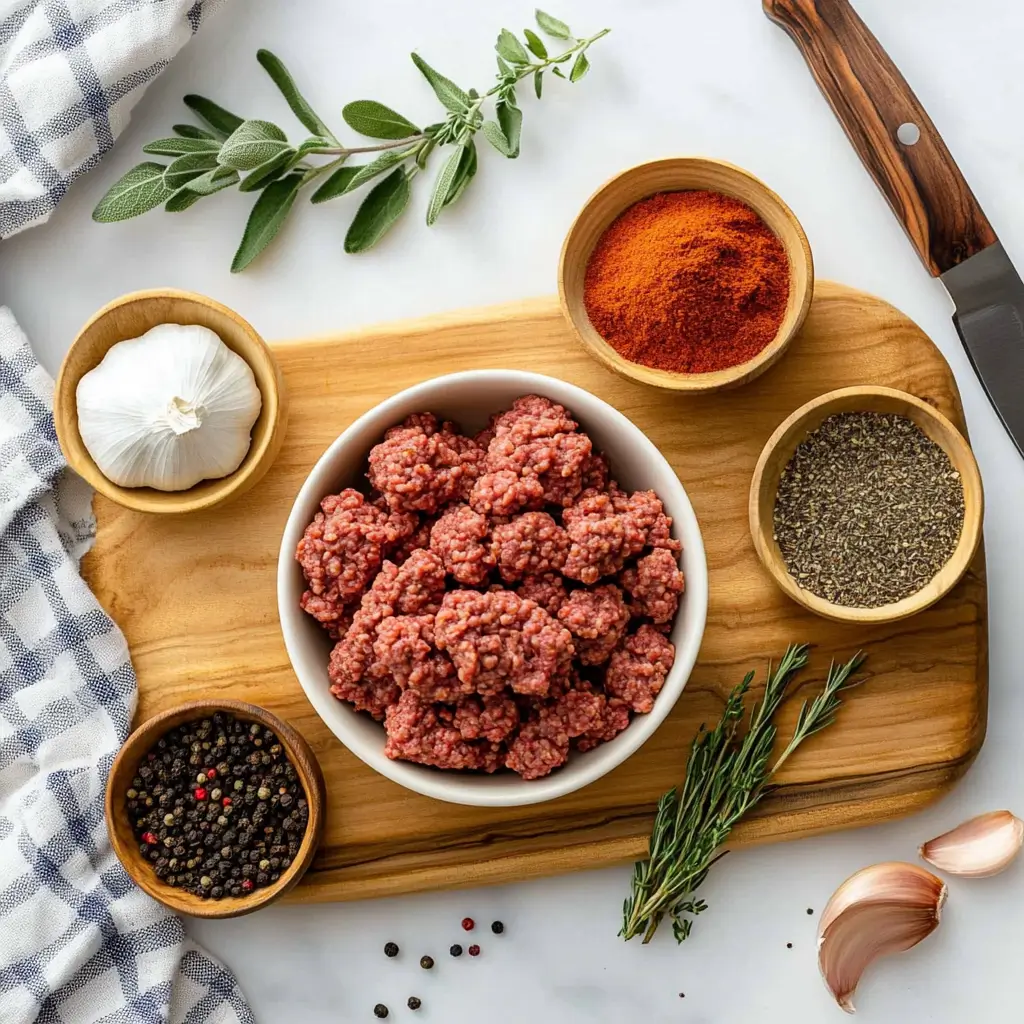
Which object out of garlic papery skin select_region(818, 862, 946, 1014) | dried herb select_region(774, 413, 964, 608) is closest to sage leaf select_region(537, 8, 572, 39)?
dried herb select_region(774, 413, 964, 608)

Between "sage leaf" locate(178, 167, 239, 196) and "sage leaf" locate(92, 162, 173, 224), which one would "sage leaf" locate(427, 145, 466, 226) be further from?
"sage leaf" locate(92, 162, 173, 224)

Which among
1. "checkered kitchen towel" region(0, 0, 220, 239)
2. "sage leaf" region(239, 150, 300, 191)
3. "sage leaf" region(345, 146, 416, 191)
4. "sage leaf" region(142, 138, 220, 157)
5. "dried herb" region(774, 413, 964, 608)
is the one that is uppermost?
"checkered kitchen towel" region(0, 0, 220, 239)

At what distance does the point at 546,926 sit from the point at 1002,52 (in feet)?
8.09

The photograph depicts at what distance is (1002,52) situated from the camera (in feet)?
8.54

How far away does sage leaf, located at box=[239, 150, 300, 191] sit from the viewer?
2429mm

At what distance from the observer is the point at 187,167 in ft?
7.88

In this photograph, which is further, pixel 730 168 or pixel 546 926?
pixel 546 926

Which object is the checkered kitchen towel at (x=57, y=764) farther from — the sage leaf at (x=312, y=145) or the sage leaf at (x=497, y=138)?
the sage leaf at (x=497, y=138)

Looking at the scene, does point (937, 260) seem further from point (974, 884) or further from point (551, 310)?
point (974, 884)

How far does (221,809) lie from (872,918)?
154 centimetres

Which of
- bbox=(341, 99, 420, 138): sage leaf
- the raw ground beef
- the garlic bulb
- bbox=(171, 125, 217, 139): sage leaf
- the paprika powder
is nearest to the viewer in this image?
the raw ground beef

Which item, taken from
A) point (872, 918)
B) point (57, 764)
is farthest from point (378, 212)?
point (872, 918)

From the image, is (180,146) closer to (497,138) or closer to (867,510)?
(497,138)

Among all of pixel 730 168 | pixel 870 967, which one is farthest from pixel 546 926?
pixel 730 168
